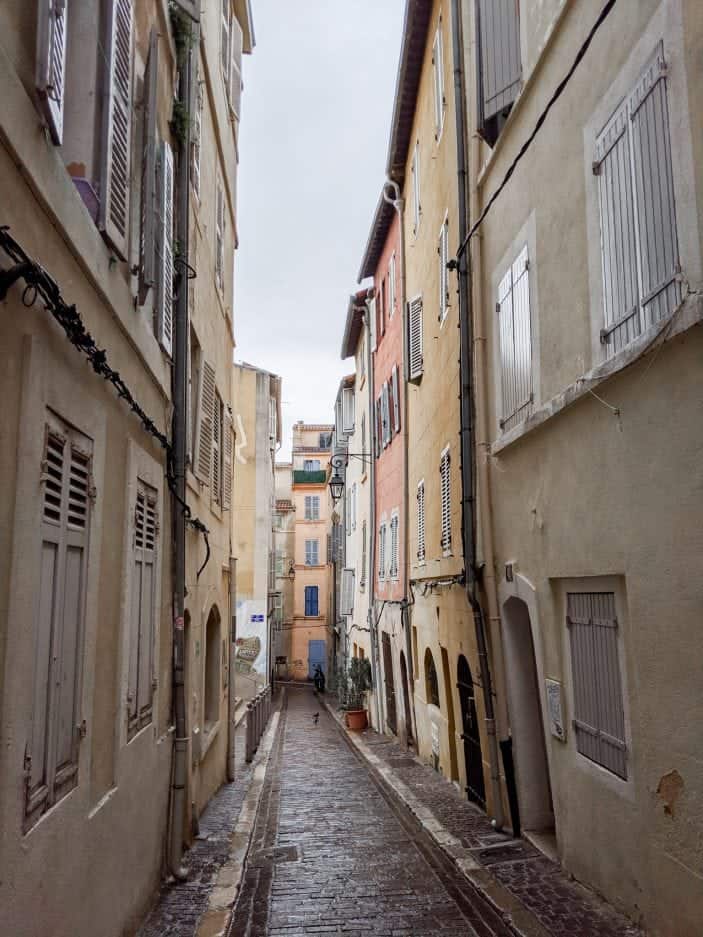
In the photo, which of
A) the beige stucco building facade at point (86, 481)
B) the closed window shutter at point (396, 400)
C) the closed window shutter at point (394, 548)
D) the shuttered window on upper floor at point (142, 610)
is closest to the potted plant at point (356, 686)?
the closed window shutter at point (394, 548)

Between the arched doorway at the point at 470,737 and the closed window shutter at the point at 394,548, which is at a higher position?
the closed window shutter at the point at 394,548

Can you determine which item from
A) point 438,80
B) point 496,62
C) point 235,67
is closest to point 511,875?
point 496,62

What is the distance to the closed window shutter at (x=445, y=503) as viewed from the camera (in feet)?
42.9

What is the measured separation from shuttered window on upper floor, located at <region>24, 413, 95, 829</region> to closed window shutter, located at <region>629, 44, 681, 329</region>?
3584mm

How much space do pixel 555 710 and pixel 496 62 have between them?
6.78 meters

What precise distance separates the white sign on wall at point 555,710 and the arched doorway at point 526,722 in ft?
4.53

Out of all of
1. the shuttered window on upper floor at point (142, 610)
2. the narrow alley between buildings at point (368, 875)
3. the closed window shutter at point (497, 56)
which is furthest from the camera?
the closed window shutter at point (497, 56)

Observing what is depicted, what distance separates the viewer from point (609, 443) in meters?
6.27

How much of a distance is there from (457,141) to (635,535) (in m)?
7.14

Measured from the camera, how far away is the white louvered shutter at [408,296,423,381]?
53.3 feet

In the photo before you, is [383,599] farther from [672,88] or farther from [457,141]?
[672,88]

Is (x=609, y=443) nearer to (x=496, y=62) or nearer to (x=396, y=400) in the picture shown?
(x=496, y=62)

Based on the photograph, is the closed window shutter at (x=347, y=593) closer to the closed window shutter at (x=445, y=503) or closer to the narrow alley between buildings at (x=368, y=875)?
the closed window shutter at (x=445, y=503)

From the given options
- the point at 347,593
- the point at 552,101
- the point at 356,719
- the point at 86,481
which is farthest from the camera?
the point at 347,593
